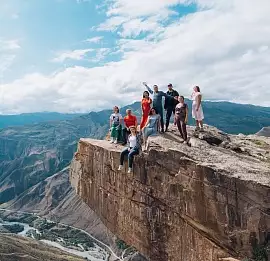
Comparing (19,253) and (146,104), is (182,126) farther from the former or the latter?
(19,253)

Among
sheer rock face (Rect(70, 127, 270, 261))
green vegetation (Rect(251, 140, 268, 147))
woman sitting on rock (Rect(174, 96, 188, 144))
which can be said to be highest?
woman sitting on rock (Rect(174, 96, 188, 144))

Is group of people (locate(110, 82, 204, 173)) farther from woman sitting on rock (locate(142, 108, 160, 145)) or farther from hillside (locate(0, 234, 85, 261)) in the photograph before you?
hillside (locate(0, 234, 85, 261))

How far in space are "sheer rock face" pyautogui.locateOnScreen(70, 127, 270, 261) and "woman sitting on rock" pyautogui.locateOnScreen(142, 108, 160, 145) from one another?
2.53ft

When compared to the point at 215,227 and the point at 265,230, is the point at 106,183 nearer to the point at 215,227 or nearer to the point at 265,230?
the point at 215,227

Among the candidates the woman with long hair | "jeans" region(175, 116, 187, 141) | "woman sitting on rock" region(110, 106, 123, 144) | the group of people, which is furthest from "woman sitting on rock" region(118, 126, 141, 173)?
"woman sitting on rock" region(110, 106, 123, 144)

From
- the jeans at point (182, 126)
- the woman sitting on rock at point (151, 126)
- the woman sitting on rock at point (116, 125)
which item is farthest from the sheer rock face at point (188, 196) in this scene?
the woman sitting on rock at point (116, 125)

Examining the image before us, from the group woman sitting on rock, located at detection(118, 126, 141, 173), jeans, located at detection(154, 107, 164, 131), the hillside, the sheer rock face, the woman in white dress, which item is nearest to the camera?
the sheer rock face

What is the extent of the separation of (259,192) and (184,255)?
680cm

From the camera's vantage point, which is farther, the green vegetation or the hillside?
the hillside

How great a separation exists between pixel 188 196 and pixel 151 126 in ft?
20.4

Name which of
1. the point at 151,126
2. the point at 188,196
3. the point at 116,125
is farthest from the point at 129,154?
the point at 188,196

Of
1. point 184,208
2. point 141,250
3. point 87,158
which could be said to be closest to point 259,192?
point 184,208

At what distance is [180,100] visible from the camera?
83.6 ft

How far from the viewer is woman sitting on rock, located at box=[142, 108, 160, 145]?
26828 mm
